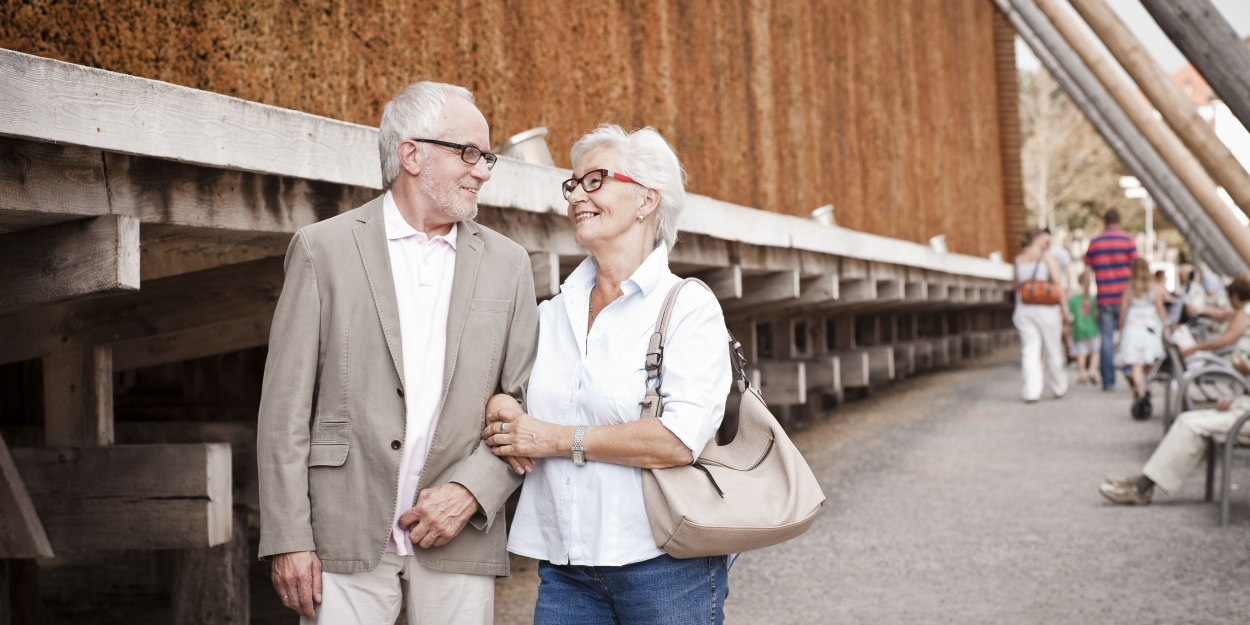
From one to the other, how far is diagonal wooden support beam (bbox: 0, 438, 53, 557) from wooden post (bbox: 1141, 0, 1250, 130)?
3.79 metres

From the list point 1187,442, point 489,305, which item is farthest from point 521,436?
point 1187,442

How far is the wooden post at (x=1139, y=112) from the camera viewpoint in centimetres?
714

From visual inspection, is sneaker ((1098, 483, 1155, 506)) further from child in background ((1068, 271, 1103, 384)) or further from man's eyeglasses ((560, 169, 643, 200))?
child in background ((1068, 271, 1103, 384))

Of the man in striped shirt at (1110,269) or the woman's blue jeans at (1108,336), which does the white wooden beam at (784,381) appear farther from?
the woman's blue jeans at (1108,336)

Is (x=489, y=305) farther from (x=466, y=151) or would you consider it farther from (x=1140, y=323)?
(x=1140, y=323)

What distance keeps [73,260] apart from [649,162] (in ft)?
5.06

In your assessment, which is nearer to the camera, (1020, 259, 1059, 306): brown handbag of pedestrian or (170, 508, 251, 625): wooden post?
(170, 508, 251, 625): wooden post

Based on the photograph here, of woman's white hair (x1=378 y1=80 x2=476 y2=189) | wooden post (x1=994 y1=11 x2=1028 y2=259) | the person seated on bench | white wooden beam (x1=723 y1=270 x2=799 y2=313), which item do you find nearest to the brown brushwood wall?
white wooden beam (x1=723 y1=270 x2=799 y2=313)

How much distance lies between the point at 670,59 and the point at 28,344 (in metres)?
4.76

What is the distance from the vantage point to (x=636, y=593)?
2.67 meters

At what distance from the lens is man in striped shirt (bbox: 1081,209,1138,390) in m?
13.6

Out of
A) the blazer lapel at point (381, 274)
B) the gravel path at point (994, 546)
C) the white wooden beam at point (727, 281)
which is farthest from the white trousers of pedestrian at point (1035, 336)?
the blazer lapel at point (381, 274)

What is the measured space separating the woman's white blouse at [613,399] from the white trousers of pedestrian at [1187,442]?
17.5 ft

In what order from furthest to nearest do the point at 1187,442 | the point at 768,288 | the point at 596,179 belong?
the point at 768,288
the point at 1187,442
the point at 596,179
